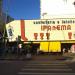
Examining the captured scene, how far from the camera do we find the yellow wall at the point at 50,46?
61834 mm

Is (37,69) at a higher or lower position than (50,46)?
lower

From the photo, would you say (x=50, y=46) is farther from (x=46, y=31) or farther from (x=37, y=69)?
(x=37, y=69)

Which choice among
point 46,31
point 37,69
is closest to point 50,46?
Result: point 46,31

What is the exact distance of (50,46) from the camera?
62.8m

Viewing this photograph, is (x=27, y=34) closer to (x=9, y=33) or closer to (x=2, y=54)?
(x=9, y=33)

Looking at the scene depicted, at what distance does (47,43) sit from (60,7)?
1116 cm

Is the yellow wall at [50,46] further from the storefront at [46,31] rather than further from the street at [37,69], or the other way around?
the street at [37,69]

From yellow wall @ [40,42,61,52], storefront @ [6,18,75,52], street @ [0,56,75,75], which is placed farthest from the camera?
storefront @ [6,18,75,52]

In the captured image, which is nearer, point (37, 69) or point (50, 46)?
point (37, 69)

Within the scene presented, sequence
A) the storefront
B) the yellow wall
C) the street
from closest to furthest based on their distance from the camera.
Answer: the street
the yellow wall
the storefront

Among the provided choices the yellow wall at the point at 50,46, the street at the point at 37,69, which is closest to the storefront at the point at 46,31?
the yellow wall at the point at 50,46

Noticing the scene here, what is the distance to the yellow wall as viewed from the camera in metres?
61.8

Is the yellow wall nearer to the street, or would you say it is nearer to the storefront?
the storefront

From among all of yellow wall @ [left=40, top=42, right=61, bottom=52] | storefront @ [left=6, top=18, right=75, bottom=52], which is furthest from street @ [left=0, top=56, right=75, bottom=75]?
storefront @ [left=6, top=18, right=75, bottom=52]
